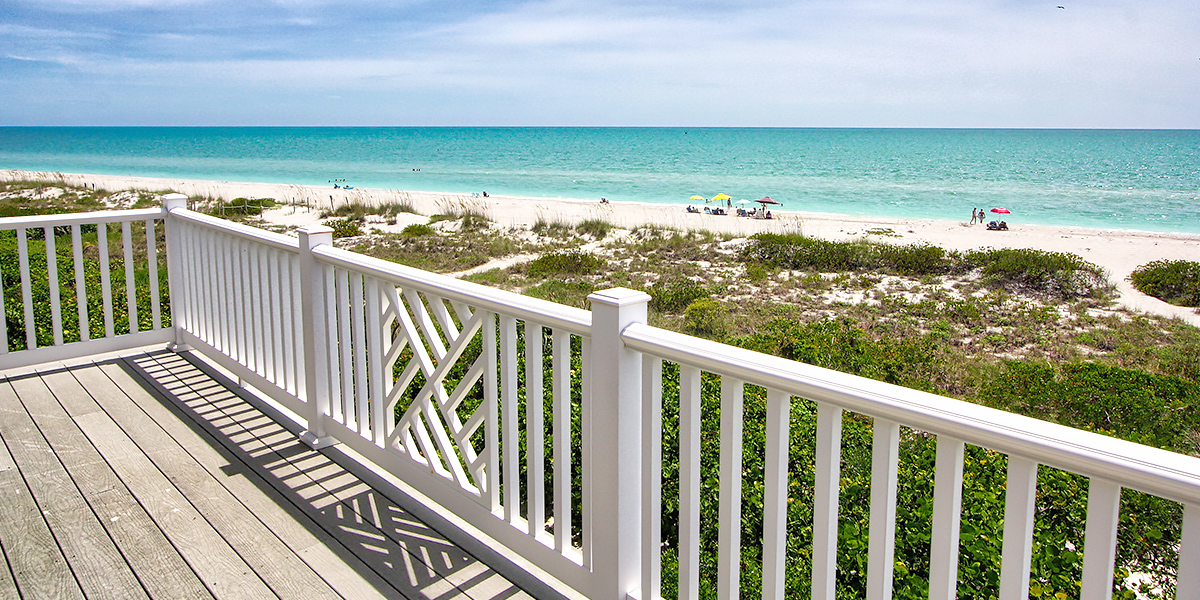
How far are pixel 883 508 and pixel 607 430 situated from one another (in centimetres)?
75

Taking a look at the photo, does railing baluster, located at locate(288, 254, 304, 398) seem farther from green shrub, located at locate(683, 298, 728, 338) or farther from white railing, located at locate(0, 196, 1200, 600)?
green shrub, located at locate(683, 298, 728, 338)

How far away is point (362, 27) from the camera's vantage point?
252 ft

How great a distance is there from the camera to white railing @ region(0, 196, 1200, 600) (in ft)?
4.15

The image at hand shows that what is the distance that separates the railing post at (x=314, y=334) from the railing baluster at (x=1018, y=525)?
9.04 ft

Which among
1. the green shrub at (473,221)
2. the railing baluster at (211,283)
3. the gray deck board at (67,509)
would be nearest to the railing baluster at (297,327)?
the railing baluster at (211,283)

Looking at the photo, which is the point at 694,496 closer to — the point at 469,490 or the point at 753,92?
the point at 469,490

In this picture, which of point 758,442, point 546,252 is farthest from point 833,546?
point 546,252

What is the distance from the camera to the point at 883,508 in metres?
1.47

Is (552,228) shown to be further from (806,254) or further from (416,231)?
(806,254)

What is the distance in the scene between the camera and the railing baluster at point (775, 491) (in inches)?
63.8

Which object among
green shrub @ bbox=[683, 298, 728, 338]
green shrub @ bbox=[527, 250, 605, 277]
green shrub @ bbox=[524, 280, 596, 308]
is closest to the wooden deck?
green shrub @ bbox=[683, 298, 728, 338]

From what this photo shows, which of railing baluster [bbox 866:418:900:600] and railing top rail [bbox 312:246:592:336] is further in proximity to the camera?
railing top rail [bbox 312:246:592:336]

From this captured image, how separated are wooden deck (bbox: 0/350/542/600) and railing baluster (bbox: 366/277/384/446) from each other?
301 millimetres

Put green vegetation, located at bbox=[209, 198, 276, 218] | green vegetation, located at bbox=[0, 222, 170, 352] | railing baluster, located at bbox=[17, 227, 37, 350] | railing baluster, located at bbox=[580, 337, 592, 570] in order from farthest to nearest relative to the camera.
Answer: green vegetation, located at bbox=[209, 198, 276, 218]
green vegetation, located at bbox=[0, 222, 170, 352]
railing baluster, located at bbox=[17, 227, 37, 350]
railing baluster, located at bbox=[580, 337, 592, 570]
